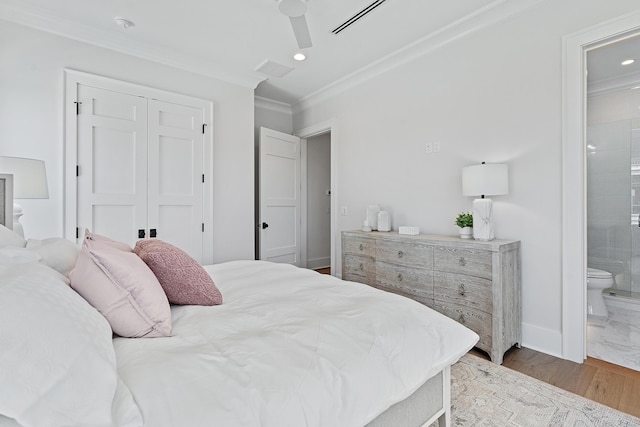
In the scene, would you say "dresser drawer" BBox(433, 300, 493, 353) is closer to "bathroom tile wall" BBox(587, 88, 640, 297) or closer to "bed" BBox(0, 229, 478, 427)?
"bed" BBox(0, 229, 478, 427)

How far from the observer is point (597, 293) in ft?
9.68

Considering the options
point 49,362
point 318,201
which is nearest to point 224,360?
point 49,362

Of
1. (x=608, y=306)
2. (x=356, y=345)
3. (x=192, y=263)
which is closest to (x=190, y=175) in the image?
(x=192, y=263)

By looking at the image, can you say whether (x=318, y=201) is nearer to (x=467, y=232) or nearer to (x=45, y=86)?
(x=467, y=232)

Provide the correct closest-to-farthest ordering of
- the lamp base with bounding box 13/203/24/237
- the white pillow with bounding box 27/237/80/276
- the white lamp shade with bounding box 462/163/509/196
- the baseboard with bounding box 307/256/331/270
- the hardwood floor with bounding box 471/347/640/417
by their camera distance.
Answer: the white pillow with bounding box 27/237/80/276, the hardwood floor with bounding box 471/347/640/417, the lamp base with bounding box 13/203/24/237, the white lamp shade with bounding box 462/163/509/196, the baseboard with bounding box 307/256/331/270

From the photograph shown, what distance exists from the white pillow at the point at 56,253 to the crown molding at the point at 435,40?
3.20 metres

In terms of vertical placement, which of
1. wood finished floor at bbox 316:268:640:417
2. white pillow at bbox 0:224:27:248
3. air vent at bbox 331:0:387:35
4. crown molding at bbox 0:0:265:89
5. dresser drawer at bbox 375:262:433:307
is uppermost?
air vent at bbox 331:0:387:35

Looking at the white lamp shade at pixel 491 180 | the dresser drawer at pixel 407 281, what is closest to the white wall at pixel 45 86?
the dresser drawer at pixel 407 281

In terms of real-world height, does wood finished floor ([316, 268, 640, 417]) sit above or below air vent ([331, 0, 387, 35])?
below

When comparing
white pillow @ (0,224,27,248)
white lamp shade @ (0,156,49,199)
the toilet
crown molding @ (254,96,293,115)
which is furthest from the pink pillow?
crown molding @ (254,96,293,115)

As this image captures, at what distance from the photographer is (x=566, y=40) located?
218cm

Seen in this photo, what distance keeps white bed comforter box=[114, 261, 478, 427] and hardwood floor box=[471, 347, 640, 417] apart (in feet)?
3.75

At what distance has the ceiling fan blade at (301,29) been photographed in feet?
7.06

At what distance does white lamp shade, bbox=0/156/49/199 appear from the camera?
182 cm
